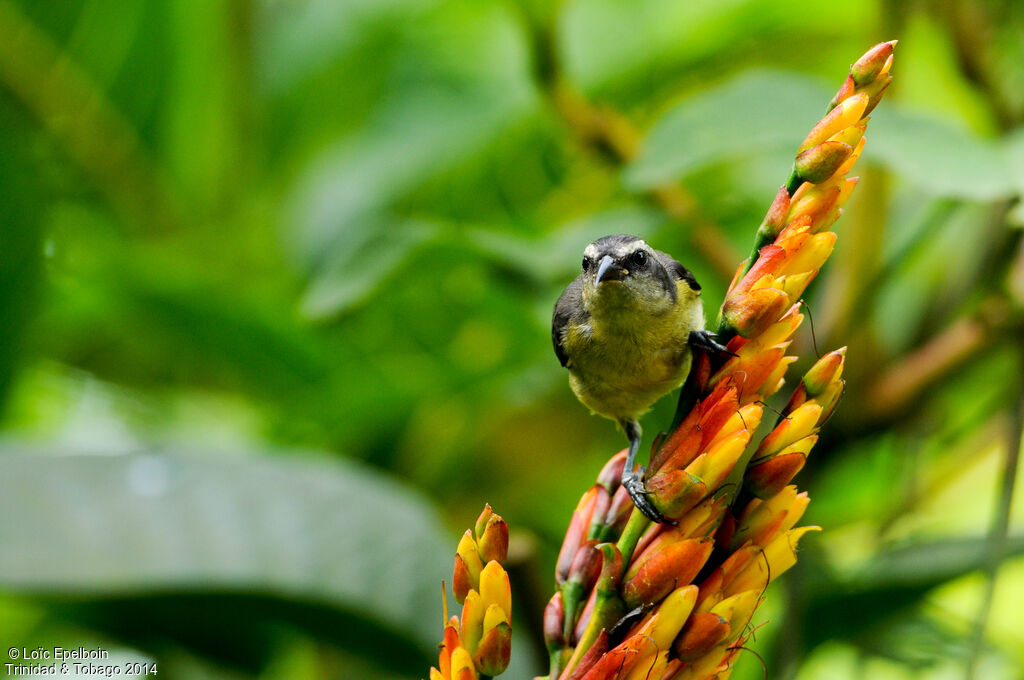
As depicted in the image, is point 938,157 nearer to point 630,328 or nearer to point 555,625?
point 630,328

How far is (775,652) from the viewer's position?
132cm

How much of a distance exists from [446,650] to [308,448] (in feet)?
4.21

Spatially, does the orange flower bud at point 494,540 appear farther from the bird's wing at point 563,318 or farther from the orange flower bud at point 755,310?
the bird's wing at point 563,318

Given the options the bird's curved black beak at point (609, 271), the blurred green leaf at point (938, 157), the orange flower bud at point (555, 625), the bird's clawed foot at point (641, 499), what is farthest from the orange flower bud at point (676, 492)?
the blurred green leaf at point (938, 157)

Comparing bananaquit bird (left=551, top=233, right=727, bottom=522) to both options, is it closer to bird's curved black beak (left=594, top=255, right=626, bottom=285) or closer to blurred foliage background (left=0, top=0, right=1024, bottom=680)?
bird's curved black beak (left=594, top=255, right=626, bottom=285)

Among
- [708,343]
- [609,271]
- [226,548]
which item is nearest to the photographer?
[708,343]

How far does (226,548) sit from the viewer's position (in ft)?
4.57

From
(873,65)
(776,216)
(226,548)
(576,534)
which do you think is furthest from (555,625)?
(226,548)

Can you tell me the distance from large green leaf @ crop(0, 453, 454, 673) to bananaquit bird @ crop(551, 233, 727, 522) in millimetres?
481

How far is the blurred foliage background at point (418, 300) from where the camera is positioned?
135 centimetres

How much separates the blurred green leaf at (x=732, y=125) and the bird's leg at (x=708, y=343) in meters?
0.24

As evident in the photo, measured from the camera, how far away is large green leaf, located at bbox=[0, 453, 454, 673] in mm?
1317

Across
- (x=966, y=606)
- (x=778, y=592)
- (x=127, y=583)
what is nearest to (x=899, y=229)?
(x=778, y=592)

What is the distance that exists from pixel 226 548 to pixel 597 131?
802mm
